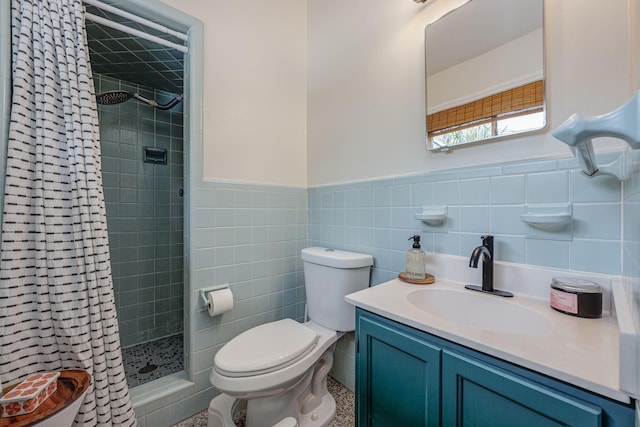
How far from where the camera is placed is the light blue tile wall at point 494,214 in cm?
78

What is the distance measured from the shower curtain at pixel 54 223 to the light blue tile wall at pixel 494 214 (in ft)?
3.91

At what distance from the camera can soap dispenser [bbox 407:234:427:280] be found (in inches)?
43.1

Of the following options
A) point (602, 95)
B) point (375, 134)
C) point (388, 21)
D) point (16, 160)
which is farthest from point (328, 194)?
point (16, 160)

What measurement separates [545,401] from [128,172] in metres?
2.58

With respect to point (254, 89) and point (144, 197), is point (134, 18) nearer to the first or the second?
point (254, 89)

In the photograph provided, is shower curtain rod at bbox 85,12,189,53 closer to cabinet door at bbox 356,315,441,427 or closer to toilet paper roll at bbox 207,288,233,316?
toilet paper roll at bbox 207,288,233,316

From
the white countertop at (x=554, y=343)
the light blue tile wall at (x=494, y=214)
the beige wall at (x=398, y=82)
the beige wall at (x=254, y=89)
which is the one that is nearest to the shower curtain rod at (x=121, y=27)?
the beige wall at (x=254, y=89)

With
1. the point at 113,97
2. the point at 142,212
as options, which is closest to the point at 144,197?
the point at 142,212

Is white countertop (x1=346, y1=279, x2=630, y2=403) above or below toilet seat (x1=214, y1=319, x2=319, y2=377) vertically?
above

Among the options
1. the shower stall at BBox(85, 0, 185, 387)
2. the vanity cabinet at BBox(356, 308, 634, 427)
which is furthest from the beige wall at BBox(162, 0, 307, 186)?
the vanity cabinet at BBox(356, 308, 634, 427)

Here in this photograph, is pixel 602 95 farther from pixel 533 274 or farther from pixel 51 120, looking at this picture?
pixel 51 120

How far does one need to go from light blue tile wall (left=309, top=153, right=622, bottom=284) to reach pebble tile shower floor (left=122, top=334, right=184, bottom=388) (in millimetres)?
1437

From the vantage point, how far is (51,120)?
0.99m

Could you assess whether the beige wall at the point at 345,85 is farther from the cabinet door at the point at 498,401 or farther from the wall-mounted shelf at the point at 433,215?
the cabinet door at the point at 498,401
